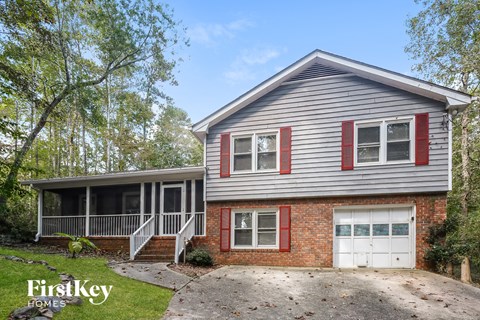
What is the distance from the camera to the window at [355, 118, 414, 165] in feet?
37.4

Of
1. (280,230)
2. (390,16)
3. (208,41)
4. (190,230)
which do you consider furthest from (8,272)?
(390,16)

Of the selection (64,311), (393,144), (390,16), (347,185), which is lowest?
(64,311)

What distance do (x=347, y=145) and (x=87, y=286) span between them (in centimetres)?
863

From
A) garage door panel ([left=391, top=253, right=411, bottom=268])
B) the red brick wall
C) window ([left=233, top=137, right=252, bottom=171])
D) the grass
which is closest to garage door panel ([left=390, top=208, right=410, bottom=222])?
the red brick wall

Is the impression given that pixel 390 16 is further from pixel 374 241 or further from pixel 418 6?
pixel 374 241

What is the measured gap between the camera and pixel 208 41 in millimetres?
18219

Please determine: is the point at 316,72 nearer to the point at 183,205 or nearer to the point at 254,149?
the point at 254,149

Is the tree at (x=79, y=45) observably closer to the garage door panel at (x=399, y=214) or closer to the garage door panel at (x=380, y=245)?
the garage door panel at (x=380, y=245)

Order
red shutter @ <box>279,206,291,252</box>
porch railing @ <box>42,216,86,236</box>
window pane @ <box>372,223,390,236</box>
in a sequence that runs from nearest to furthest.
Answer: window pane @ <box>372,223,390,236</box> → red shutter @ <box>279,206,291,252</box> → porch railing @ <box>42,216,86,236</box>

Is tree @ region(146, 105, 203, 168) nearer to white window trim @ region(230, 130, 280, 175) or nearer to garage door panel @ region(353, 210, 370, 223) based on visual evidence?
white window trim @ region(230, 130, 280, 175)

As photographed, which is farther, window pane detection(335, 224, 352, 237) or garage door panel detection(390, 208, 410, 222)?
window pane detection(335, 224, 352, 237)

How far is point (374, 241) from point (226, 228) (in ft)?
16.4

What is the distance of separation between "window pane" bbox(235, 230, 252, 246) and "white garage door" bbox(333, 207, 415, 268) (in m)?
2.94

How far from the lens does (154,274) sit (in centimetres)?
1002
